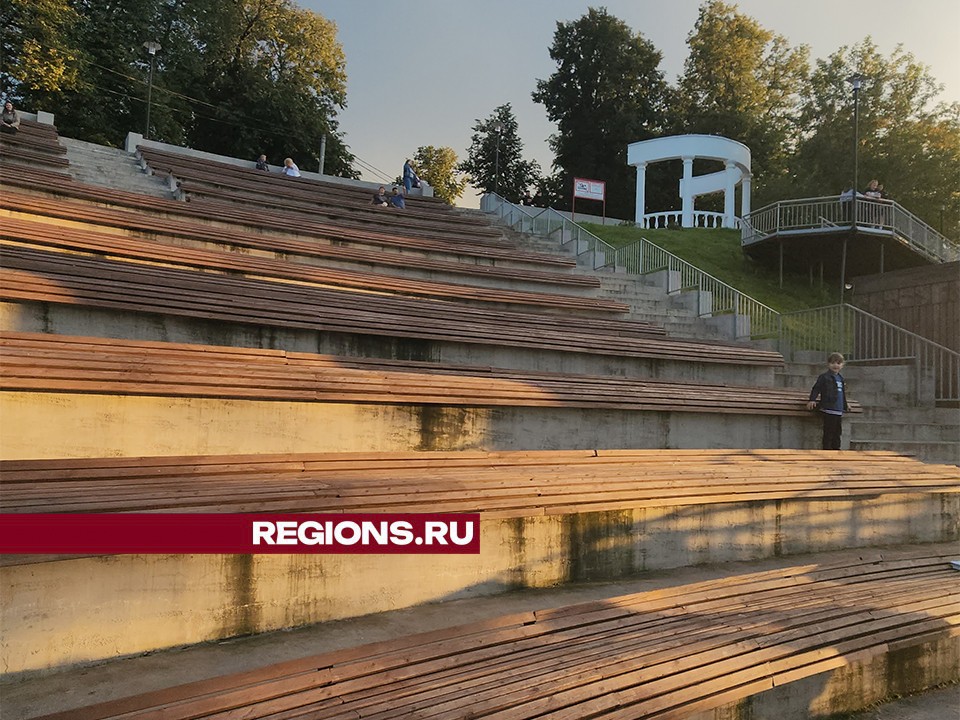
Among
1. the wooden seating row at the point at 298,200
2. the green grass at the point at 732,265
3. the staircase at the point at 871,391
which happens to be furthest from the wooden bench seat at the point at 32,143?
the green grass at the point at 732,265

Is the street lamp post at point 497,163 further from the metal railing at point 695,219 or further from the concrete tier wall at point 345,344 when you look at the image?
the concrete tier wall at point 345,344

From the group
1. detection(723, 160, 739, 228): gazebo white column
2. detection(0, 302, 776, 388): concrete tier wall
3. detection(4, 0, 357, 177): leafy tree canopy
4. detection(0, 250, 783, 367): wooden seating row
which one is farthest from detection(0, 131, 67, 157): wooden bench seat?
detection(723, 160, 739, 228): gazebo white column

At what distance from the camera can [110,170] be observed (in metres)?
13.2

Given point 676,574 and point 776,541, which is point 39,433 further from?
point 776,541

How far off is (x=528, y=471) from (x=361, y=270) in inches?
228

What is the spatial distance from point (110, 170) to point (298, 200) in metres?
3.69

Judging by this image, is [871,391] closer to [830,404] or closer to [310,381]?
[830,404]

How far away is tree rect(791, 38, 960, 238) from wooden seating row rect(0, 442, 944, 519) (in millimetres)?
21908

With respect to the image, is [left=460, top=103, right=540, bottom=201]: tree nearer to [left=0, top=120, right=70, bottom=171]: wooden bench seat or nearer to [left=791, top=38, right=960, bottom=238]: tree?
[left=791, top=38, right=960, bottom=238]: tree

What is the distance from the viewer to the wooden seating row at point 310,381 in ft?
11.7

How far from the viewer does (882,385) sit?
834 centimetres

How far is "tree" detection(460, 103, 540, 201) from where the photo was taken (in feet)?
128

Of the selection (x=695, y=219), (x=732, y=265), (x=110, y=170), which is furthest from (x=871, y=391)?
(x=695, y=219)

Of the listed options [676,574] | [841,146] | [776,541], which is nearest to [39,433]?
[676,574]
